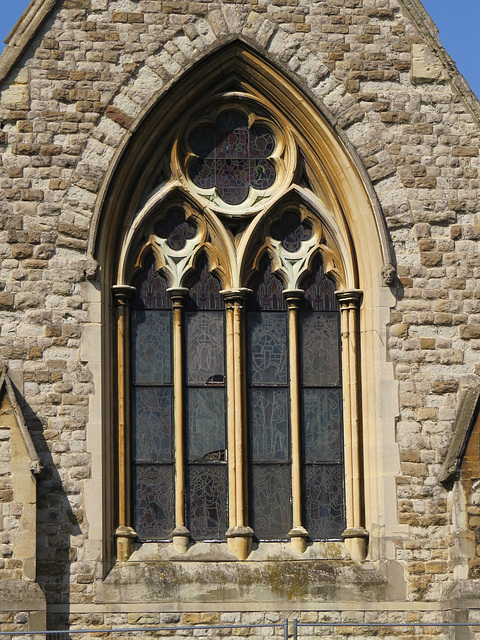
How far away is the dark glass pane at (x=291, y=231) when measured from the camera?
52.5ft

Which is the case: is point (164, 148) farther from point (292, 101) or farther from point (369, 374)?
point (369, 374)

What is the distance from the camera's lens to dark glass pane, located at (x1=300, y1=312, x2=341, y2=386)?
15719 millimetres

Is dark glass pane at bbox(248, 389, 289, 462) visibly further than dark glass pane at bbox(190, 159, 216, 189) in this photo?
No

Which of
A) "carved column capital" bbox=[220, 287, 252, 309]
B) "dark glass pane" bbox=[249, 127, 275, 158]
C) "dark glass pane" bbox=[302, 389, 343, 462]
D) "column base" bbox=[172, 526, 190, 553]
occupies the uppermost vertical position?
"dark glass pane" bbox=[249, 127, 275, 158]

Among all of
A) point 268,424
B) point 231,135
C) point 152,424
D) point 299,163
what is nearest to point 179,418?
point 152,424

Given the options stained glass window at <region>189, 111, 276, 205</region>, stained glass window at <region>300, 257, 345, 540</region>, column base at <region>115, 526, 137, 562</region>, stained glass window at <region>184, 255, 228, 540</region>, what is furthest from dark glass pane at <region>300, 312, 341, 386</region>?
column base at <region>115, 526, 137, 562</region>

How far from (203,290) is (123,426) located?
70.4 inches

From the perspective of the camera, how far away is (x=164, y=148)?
15938mm

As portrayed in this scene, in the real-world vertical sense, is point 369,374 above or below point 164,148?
below

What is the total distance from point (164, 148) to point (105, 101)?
2.84ft

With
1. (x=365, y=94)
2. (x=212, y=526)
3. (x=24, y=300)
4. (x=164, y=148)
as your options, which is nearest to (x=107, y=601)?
Result: (x=212, y=526)

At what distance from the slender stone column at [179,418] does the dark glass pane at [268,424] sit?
767 millimetres

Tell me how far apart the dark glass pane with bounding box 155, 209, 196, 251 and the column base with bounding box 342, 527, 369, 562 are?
360cm

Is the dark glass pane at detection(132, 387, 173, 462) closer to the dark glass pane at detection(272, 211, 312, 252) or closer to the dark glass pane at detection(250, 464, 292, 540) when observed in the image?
the dark glass pane at detection(250, 464, 292, 540)
